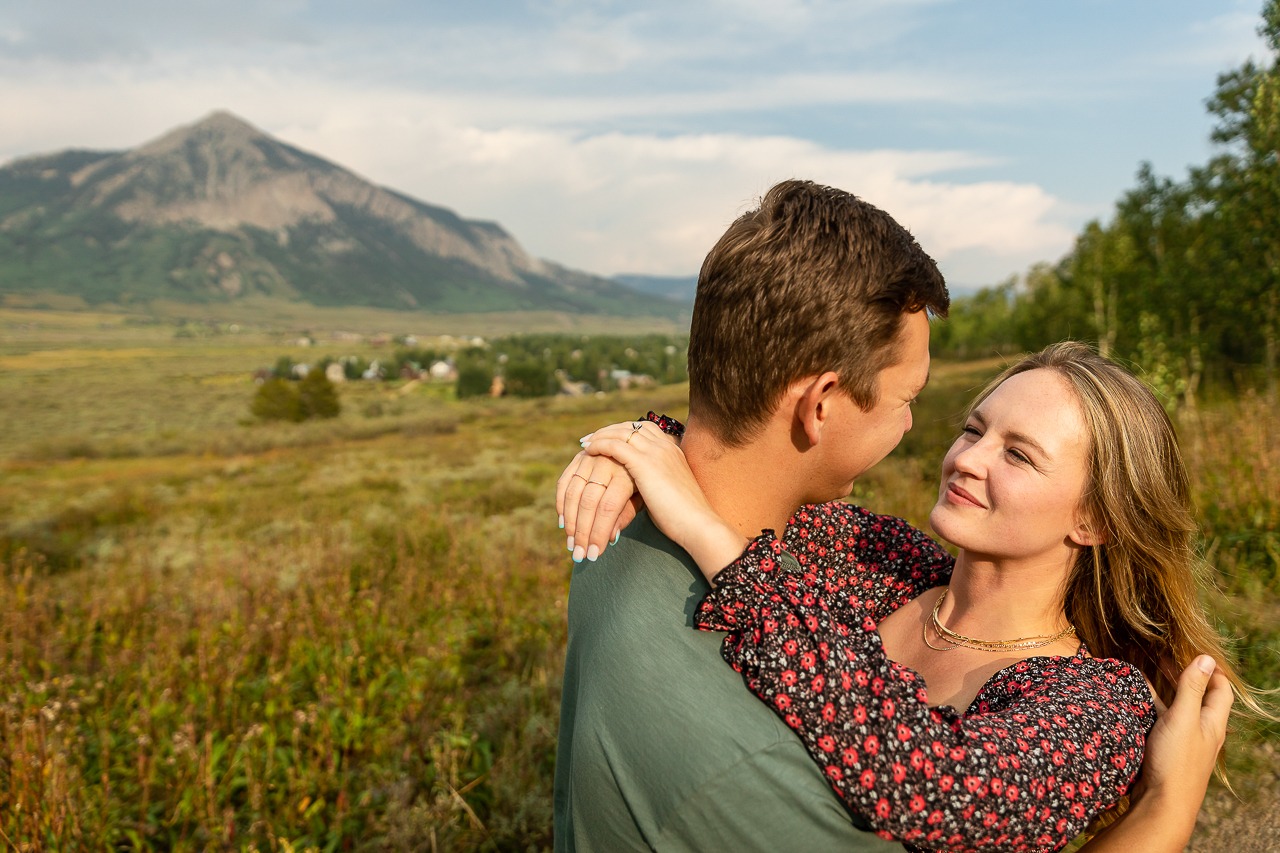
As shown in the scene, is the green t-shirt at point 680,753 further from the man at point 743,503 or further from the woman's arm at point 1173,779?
the woman's arm at point 1173,779

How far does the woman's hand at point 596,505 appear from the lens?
168 cm

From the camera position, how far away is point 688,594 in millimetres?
1523

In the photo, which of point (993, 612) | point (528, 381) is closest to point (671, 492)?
point (993, 612)

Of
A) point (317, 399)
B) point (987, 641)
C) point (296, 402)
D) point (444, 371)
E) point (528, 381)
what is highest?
point (987, 641)

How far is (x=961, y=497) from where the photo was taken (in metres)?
2.01

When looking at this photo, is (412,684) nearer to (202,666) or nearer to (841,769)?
(202,666)

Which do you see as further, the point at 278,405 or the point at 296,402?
the point at 296,402

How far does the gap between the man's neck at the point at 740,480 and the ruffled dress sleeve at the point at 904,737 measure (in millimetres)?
321

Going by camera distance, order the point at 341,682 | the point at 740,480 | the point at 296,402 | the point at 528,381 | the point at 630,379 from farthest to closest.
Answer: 1. the point at 630,379
2. the point at 528,381
3. the point at 296,402
4. the point at 341,682
5. the point at 740,480

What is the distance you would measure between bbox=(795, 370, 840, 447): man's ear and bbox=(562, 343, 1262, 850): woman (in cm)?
32

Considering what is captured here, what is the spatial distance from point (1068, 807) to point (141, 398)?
3777 inches

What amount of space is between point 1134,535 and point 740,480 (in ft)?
3.75

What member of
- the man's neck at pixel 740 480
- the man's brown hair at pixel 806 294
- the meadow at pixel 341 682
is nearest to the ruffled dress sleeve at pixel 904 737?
the man's neck at pixel 740 480

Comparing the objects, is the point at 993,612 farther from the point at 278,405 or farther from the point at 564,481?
Answer: the point at 278,405
